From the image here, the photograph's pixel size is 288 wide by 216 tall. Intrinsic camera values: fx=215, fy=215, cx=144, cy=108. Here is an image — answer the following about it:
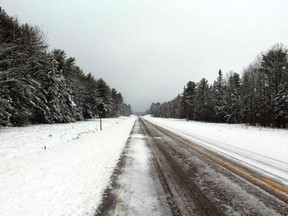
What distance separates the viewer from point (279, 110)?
108ft

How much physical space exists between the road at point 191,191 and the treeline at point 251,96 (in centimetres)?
3169

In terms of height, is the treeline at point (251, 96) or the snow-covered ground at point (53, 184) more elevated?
the treeline at point (251, 96)

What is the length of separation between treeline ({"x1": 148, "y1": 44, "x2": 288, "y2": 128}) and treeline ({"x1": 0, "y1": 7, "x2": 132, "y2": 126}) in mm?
33389

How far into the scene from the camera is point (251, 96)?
43.8 metres

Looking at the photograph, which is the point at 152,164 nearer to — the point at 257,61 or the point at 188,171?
the point at 188,171

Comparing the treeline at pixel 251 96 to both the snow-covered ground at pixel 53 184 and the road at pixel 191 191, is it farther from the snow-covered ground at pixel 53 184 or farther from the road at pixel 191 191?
the snow-covered ground at pixel 53 184

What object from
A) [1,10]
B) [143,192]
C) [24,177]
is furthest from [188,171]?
[1,10]

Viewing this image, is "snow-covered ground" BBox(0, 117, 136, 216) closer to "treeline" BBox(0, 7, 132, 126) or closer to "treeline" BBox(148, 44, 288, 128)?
"treeline" BBox(0, 7, 132, 126)

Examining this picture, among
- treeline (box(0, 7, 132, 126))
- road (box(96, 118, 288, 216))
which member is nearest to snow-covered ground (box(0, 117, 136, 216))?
road (box(96, 118, 288, 216))

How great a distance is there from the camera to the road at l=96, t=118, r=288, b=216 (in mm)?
3638

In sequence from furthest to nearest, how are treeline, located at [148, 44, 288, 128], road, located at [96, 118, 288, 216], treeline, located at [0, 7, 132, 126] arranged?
treeline, located at [148, 44, 288, 128]
treeline, located at [0, 7, 132, 126]
road, located at [96, 118, 288, 216]

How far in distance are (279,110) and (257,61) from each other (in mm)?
19010

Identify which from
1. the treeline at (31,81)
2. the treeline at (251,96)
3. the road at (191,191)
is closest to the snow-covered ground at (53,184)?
the road at (191,191)

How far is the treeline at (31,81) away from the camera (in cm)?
1856
